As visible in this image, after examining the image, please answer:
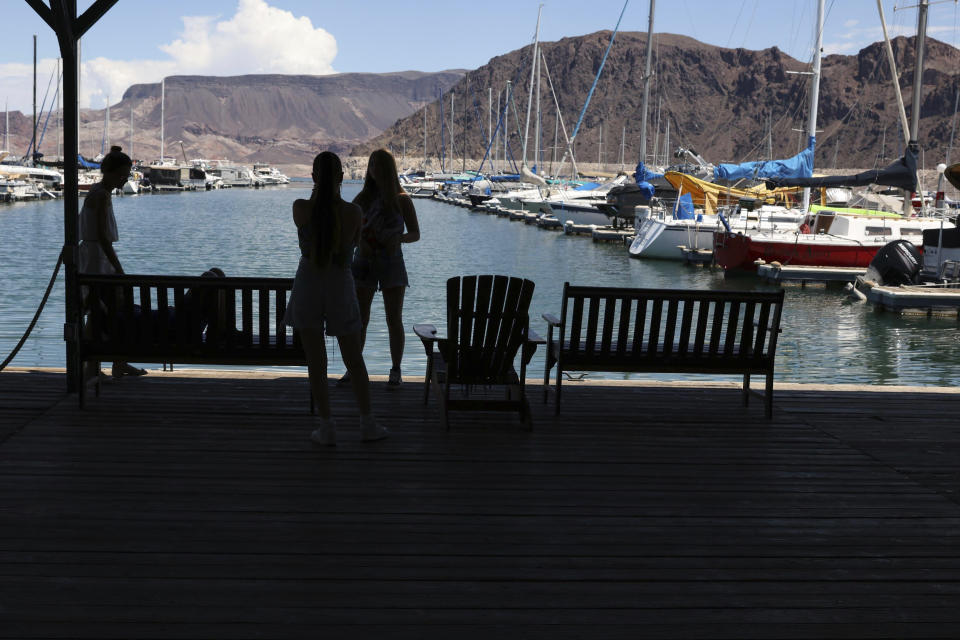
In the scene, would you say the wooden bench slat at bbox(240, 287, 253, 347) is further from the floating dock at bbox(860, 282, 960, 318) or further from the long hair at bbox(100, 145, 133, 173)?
the floating dock at bbox(860, 282, 960, 318)

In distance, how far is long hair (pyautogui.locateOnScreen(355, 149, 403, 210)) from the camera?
6.47 metres

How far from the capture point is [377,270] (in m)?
6.95

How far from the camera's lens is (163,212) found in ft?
215

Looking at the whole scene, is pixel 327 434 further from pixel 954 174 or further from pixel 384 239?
pixel 954 174

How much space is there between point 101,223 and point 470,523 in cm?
399

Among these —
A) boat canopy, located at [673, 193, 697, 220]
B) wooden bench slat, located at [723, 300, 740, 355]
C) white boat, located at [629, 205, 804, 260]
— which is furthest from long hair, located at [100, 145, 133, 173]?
boat canopy, located at [673, 193, 697, 220]

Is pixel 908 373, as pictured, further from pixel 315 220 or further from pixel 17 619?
pixel 17 619

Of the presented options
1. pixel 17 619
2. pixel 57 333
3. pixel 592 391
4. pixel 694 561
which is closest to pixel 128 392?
pixel 592 391

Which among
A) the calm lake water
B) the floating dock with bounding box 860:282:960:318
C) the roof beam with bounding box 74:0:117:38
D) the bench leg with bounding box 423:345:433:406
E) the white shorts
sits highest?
the roof beam with bounding box 74:0:117:38

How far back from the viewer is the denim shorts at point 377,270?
6934 millimetres

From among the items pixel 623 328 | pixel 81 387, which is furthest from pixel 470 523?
pixel 81 387

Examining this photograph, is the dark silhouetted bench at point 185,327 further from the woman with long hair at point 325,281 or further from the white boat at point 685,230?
the white boat at point 685,230

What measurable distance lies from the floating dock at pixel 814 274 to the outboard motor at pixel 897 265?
2.84 metres

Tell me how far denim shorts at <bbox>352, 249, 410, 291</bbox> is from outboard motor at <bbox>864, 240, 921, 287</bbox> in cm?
1979
